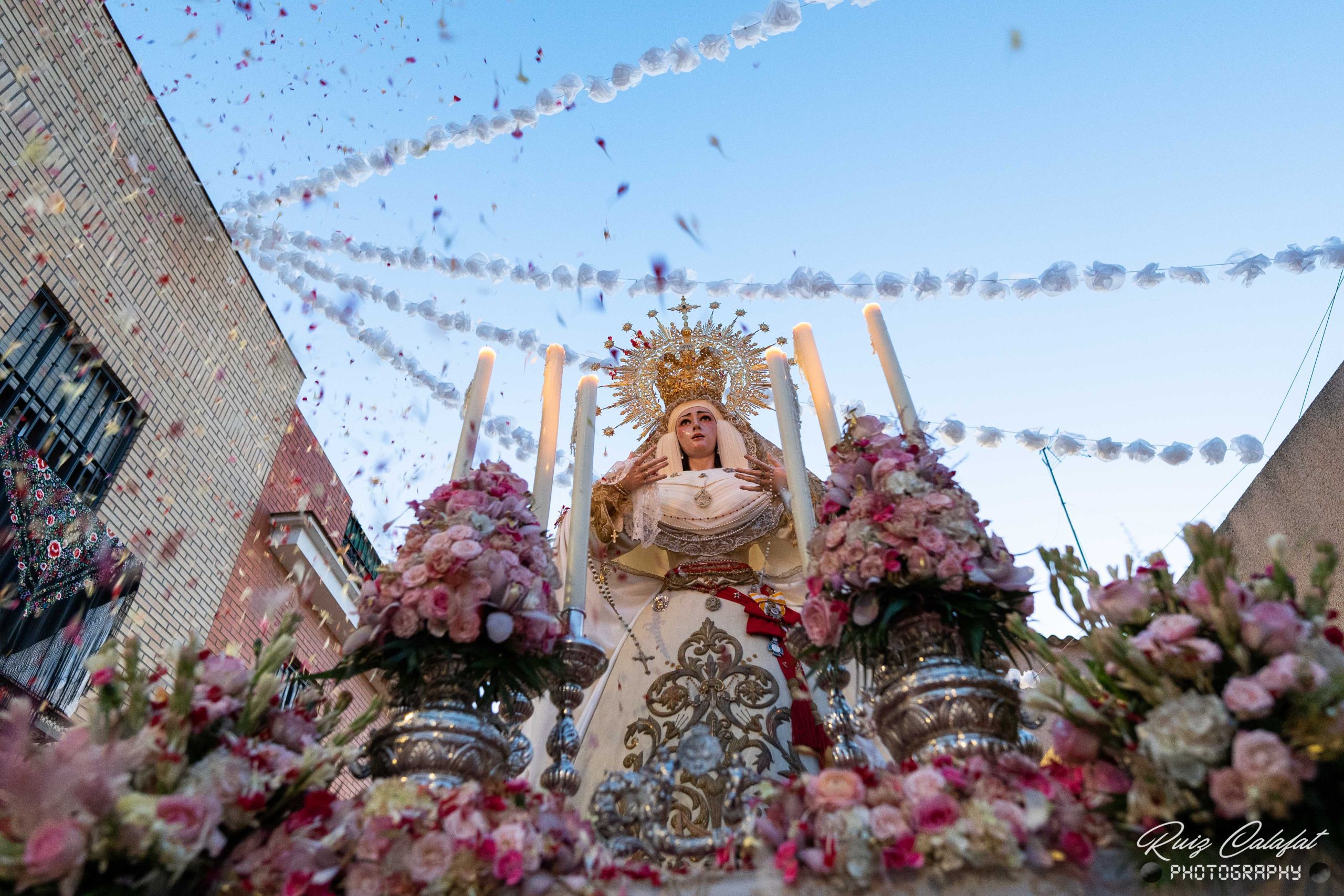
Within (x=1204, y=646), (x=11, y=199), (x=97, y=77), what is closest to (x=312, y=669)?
(x=11, y=199)

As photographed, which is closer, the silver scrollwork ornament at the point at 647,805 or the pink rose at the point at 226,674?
the pink rose at the point at 226,674

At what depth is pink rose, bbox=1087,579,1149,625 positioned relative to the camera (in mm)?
1701

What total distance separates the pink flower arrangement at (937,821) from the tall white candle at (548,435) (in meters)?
1.30

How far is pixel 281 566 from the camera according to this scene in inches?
372

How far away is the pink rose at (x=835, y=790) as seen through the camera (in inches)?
62.7

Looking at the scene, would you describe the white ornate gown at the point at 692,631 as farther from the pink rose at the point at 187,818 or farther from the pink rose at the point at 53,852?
the pink rose at the point at 53,852

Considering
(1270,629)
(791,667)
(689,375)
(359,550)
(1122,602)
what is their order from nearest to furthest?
1. (1270,629)
2. (1122,602)
3. (791,667)
4. (689,375)
5. (359,550)

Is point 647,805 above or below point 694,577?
below

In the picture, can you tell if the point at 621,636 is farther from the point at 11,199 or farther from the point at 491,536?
the point at 11,199

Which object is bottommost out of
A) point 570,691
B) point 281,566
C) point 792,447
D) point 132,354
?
point 570,691

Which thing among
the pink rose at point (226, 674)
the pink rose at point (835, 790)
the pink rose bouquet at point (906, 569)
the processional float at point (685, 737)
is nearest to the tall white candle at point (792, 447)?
the processional float at point (685, 737)

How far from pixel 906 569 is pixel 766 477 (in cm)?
156

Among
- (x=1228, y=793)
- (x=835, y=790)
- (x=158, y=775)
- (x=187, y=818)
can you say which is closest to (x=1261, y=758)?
(x=1228, y=793)

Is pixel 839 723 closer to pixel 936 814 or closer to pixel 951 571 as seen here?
pixel 951 571
